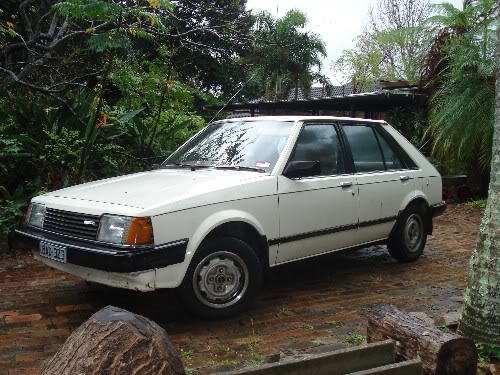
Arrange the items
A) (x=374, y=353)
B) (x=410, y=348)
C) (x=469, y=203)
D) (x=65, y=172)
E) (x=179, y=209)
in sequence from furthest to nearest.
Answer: (x=469, y=203), (x=65, y=172), (x=179, y=209), (x=410, y=348), (x=374, y=353)

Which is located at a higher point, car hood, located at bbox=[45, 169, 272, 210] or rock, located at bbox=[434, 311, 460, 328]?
car hood, located at bbox=[45, 169, 272, 210]

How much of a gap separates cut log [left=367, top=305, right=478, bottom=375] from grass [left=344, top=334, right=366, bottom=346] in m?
0.49

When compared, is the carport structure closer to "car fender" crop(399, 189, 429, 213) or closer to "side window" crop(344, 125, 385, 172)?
"side window" crop(344, 125, 385, 172)

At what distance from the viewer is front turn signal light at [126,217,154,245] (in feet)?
12.6

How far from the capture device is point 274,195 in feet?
15.2

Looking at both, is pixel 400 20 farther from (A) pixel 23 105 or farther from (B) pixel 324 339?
(B) pixel 324 339

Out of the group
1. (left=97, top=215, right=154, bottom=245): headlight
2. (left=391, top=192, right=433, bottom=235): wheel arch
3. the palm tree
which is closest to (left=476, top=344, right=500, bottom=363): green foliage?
(left=97, top=215, right=154, bottom=245): headlight

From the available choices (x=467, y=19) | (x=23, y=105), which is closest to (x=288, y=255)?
(x=23, y=105)

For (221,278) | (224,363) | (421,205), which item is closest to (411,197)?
(421,205)

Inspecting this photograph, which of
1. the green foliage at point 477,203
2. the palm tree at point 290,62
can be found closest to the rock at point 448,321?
the green foliage at point 477,203

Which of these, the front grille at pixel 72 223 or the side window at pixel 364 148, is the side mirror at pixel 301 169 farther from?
the front grille at pixel 72 223

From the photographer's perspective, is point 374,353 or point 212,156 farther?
point 212,156

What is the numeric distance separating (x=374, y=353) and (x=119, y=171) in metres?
6.05

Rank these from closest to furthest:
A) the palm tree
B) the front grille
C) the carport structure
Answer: the front grille < the carport structure < the palm tree
